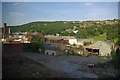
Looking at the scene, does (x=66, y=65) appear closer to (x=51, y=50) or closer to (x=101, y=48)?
(x=51, y=50)

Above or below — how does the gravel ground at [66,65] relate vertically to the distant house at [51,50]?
below

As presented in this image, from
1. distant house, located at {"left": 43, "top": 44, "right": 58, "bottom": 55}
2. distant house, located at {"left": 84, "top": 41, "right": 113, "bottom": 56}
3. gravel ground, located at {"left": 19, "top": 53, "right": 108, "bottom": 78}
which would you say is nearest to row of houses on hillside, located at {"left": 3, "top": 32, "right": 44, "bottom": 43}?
gravel ground, located at {"left": 19, "top": 53, "right": 108, "bottom": 78}

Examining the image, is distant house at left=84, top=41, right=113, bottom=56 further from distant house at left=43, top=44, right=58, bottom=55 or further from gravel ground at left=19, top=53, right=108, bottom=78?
distant house at left=43, top=44, right=58, bottom=55

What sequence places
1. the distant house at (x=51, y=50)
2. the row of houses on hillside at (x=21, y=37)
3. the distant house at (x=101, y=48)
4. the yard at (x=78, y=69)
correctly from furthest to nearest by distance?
the distant house at (x=101, y=48)
the distant house at (x=51, y=50)
the row of houses on hillside at (x=21, y=37)
the yard at (x=78, y=69)

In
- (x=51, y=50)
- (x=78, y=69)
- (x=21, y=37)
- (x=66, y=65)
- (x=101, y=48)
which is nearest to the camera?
(x=78, y=69)

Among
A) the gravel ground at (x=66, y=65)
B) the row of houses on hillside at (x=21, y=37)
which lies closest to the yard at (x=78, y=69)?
the gravel ground at (x=66, y=65)

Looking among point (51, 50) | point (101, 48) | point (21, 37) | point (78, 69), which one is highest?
point (21, 37)

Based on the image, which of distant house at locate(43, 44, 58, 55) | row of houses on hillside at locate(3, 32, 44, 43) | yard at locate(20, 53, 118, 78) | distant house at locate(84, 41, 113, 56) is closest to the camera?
yard at locate(20, 53, 118, 78)

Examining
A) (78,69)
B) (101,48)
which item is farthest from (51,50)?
(101,48)

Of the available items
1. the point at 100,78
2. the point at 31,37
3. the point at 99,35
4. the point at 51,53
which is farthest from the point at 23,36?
the point at 99,35

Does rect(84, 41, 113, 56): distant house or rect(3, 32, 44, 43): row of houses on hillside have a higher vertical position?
rect(3, 32, 44, 43): row of houses on hillside

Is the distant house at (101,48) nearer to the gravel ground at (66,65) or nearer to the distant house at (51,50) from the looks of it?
the gravel ground at (66,65)
